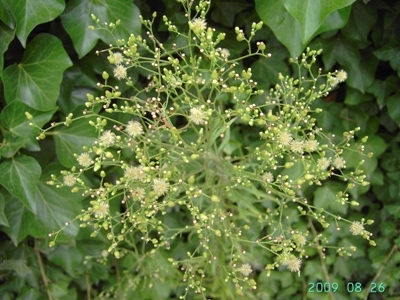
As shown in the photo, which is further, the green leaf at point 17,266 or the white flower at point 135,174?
the green leaf at point 17,266

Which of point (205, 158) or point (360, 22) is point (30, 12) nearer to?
point (205, 158)

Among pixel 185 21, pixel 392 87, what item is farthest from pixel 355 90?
pixel 185 21

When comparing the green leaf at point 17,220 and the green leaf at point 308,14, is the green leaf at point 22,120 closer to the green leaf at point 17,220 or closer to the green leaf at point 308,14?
the green leaf at point 17,220

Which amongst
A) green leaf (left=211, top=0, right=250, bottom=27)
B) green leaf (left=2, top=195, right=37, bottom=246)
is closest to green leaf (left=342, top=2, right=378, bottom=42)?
green leaf (left=211, top=0, right=250, bottom=27)

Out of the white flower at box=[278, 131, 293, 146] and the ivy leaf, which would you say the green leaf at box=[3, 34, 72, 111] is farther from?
the ivy leaf

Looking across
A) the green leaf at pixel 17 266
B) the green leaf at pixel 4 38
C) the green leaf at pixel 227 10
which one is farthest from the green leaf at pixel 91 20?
the green leaf at pixel 17 266
